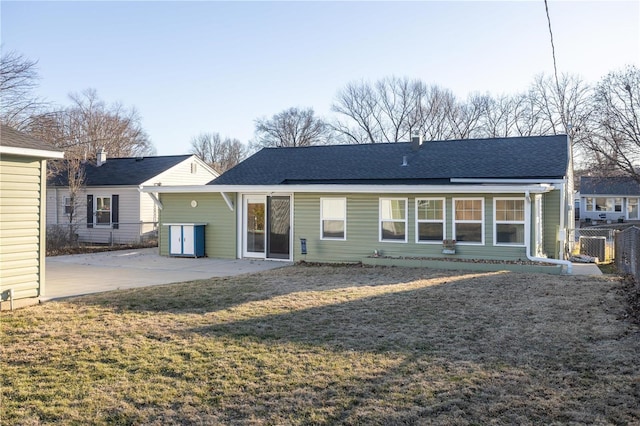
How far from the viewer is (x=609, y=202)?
4553 cm

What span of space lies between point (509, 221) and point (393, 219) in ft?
10.3

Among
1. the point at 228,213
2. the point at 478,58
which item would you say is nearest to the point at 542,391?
the point at 478,58

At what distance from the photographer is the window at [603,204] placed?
4497 cm

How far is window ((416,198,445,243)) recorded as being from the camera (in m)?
14.1

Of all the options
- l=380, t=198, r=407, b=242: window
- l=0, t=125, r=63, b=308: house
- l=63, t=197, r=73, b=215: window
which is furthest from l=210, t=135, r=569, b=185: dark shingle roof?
l=63, t=197, r=73, b=215: window

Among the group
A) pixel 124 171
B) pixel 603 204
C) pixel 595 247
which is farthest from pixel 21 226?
pixel 603 204

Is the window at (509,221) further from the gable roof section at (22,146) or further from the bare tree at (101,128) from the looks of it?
the bare tree at (101,128)

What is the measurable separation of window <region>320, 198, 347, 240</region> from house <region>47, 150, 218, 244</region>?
39.3ft

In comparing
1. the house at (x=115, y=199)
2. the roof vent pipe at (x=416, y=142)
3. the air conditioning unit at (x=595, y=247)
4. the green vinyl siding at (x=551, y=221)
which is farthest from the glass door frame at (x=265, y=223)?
the air conditioning unit at (x=595, y=247)

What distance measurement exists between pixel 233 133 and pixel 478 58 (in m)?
54.0

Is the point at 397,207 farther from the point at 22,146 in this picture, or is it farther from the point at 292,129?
the point at 292,129

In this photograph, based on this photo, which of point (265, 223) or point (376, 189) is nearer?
point (376, 189)

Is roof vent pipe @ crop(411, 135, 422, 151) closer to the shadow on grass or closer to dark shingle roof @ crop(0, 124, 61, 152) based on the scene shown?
the shadow on grass

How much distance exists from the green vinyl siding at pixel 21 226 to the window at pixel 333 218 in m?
8.31
